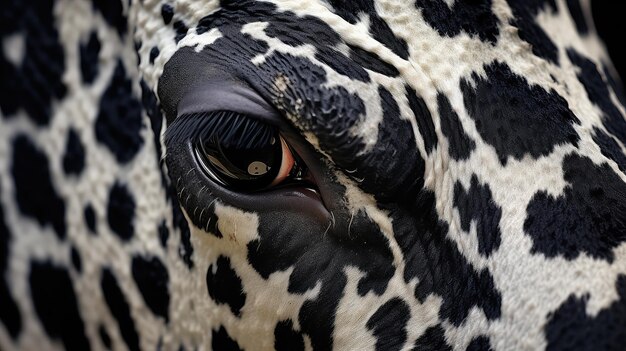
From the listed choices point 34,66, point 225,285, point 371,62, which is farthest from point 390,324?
point 34,66

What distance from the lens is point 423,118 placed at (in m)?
1.35

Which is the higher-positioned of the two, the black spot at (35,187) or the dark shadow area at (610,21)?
the dark shadow area at (610,21)

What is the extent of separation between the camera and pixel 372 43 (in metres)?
1.34

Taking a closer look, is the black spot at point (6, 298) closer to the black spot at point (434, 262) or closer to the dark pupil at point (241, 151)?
the dark pupil at point (241, 151)

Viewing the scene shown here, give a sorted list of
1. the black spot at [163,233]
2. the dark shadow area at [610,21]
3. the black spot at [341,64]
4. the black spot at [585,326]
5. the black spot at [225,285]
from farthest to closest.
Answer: the dark shadow area at [610,21]
the black spot at [163,233]
the black spot at [225,285]
the black spot at [341,64]
the black spot at [585,326]

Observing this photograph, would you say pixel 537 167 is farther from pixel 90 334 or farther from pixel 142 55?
pixel 90 334

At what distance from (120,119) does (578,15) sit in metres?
0.96

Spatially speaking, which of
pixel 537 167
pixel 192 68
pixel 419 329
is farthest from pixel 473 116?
pixel 192 68

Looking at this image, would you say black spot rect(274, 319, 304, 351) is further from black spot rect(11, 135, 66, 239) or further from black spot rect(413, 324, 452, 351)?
black spot rect(11, 135, 66, 239)

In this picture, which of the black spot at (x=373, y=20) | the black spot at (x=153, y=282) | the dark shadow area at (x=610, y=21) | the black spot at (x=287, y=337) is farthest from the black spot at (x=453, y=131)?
the dark shadow area at (x=610, y=21)

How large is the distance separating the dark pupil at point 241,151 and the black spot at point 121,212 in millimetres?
336

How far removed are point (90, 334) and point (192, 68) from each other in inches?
26.6

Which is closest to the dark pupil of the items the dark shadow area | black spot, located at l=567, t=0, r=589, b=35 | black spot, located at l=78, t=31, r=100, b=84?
black spot, located at l=78, t=31, r=100, b=84

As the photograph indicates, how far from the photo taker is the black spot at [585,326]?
1188 millimetres
